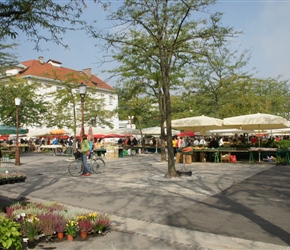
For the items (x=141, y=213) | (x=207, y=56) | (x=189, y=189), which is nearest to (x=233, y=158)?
(x=207, y=56)

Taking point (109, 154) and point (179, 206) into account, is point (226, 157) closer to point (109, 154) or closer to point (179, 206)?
point (109, 154)

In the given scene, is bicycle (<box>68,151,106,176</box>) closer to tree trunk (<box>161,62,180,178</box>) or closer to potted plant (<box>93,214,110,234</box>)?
tree trunk (<box>161,62,180,178</box>)

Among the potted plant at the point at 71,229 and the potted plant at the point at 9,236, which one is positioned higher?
the potted plant at the point at 9,236

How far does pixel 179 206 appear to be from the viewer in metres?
7.60

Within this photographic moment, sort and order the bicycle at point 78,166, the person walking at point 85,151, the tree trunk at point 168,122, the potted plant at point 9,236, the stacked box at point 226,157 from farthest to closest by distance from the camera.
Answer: the stacked box at point 226,157
the bicycle at point 78,166
the person walking at point 85,151
the tree trunk at point 168,122
the potted plant at point 9,236

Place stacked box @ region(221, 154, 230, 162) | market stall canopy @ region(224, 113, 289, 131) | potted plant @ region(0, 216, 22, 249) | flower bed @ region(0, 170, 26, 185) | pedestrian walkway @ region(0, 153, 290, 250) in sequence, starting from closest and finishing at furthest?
potted plant @ region(0, 216, 22, 249) < pedestrian walkway @ region(0, 153, 290, 250) < flower bed @ region(0, 170, 26, 185) < market stall canopy @ region(224, 113, 289, 131) < stacked box @ region(221, 154, 230, 162)

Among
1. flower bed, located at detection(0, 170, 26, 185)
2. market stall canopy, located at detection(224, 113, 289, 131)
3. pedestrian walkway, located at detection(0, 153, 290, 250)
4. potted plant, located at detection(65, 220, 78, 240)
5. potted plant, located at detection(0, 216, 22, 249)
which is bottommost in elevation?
pedestrian walkway, located at detection(0, 153, 290, 250)

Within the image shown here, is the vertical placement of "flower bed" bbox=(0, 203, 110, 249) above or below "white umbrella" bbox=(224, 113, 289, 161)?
below

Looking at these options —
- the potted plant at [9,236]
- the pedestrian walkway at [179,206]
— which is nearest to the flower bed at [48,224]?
the potted plant at [9,236]

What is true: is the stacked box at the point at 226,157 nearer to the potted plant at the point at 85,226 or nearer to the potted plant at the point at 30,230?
the potted plant at the point at 85,226

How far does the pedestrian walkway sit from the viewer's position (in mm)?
5078

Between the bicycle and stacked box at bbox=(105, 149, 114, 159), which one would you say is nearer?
the bicycle

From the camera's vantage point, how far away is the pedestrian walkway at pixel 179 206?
5078mm

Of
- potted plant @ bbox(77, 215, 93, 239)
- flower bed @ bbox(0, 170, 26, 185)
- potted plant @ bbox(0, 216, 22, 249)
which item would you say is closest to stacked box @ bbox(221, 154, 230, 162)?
flower bed @ bbox(0, 170, 26, 185)
